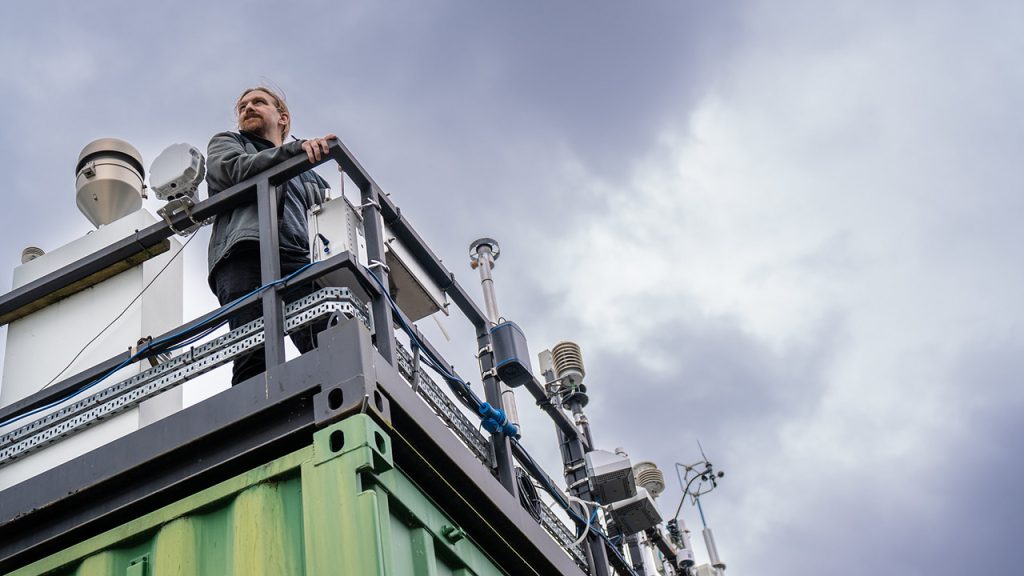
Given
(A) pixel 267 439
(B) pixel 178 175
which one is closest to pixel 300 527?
(A) pixel 267 439

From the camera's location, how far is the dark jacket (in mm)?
5504

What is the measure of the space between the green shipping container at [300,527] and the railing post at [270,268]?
58cm

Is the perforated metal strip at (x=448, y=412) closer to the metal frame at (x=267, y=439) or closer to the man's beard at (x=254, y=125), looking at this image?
the metal frame at (x=267, y=439)

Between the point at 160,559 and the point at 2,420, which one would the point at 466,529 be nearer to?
the point at 160,559

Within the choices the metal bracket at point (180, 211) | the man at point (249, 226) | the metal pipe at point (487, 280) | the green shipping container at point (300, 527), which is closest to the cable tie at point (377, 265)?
the man at point (249, 226)

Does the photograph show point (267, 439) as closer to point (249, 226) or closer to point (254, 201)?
point (249, 226)

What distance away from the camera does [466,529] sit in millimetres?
4965

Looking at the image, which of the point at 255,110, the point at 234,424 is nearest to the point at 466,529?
the point at 234,424

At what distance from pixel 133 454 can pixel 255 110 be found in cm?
256

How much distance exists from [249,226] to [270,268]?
570 millimetres

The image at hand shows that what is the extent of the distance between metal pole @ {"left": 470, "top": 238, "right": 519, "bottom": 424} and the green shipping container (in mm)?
3138

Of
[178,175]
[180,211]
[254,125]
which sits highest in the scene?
[254,125]

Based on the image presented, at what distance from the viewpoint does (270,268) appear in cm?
504

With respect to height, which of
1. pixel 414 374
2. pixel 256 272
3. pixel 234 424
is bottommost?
pixel 234 424
